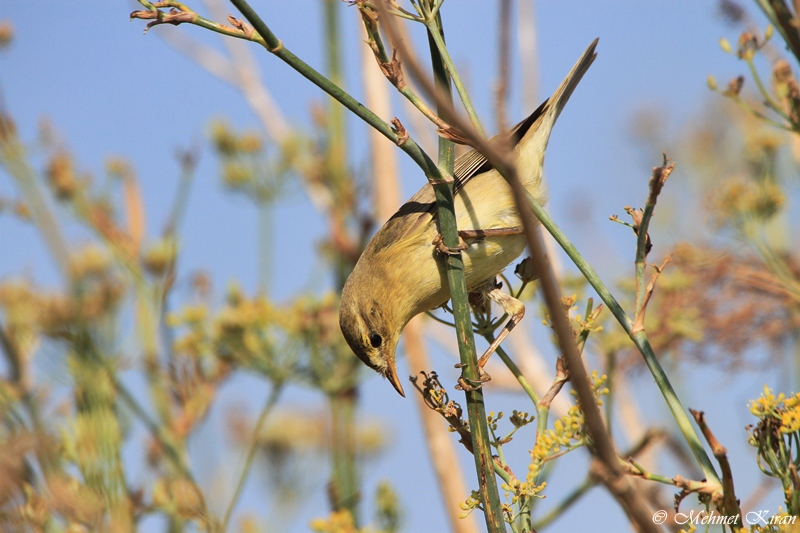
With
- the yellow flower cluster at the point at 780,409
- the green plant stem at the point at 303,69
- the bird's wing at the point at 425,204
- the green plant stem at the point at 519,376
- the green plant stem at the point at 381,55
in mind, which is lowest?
the yellow flower cluster at the point at 780,409

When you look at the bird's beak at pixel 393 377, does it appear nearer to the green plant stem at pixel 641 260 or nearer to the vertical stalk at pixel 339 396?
the vertical stalk at pixel 339 396

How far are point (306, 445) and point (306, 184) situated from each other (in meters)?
1.70

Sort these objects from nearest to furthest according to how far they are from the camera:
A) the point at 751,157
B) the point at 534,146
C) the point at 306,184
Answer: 1. the point at 534,146
2. the point at 751,157
3. the point at 306,184

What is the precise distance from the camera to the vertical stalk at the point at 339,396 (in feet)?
12.1

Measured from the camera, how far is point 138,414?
132 inches

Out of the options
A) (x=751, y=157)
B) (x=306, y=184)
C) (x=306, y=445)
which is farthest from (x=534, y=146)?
(x=306, y=445)

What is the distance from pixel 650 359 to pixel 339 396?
2.74m

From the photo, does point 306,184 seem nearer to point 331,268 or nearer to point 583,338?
point 331,268

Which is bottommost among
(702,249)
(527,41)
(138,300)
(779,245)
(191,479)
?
(191,479)

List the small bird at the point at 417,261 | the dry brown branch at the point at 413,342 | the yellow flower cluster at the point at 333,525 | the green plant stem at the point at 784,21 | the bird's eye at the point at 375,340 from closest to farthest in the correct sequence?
the green plant stem at the point at 784,21 < the yellow flower cluster at the point at 333,525 < the small bird at the point at 417,261 < the bird's eye at the point at 375,340 < the dry brown branch at the point at 413,342

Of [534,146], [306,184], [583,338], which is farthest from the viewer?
[306,184]

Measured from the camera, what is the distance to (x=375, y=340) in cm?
323

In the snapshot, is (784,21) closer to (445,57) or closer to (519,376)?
(445,57)

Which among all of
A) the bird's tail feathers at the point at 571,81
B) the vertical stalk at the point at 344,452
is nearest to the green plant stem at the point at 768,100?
the bird's tail feathers at the point at 571,81
